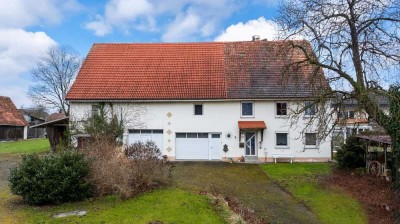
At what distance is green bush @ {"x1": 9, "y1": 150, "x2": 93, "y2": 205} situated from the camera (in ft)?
44.4

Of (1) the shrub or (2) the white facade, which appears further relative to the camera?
(2) the white facade

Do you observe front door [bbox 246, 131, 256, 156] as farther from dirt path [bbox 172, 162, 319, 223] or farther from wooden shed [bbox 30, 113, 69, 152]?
wooden shed [bbox 30, 113, 69, 152]

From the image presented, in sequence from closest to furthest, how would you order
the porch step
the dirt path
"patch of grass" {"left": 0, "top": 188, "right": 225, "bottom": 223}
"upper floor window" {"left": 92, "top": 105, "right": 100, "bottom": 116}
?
"patch of grass" {"left": 0, "top": 188, "right": 225, "bottom": 223} < the dirt path < the porch step < "upper floor window" {"left": 92, "top": 105, "right": 100, "bottom": 116}

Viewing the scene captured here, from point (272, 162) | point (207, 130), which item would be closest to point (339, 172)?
point (272, 162)

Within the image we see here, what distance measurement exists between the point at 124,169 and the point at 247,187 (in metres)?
6.55

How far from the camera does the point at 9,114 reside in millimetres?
49312

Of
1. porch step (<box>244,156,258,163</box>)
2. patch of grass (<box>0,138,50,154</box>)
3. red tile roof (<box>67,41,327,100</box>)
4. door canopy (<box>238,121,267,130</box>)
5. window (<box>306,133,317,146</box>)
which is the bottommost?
porch step (<box>244,156,258,163</box>)

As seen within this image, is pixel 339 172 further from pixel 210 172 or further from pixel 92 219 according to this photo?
pixel 92 219

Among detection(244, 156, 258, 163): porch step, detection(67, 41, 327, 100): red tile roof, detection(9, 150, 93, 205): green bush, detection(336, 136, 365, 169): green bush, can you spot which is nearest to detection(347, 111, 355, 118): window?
detection(336, 136, 365, 169): green bush

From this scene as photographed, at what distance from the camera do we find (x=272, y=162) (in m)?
27.2

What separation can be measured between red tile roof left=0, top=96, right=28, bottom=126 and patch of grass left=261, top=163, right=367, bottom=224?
37.2 m

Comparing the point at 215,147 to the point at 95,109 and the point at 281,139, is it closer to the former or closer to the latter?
the point at 281,139

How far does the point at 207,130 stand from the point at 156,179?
40.3 feet

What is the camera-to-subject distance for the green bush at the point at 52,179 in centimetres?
1353
